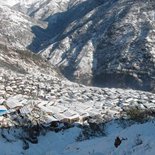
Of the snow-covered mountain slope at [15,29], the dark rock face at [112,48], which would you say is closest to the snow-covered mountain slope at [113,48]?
the dark rock face at [112,48]

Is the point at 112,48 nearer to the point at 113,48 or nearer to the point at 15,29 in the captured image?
the point at 113,48

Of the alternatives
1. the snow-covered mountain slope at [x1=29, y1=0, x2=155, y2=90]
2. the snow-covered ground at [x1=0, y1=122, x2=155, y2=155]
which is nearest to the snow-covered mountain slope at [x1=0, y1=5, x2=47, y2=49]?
the snow-covered mountain slope at [x1=29, y1=0, x2=155, y2=90]

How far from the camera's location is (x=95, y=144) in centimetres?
1766

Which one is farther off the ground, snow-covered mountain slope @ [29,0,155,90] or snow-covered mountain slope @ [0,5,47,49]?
snow-covered mountain slope @ [29,0,155,90]

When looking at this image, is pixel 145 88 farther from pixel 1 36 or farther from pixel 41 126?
pixel 1 36

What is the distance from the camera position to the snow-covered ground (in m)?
15.0

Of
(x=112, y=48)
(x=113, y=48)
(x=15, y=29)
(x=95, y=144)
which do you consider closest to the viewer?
(x=95, y=144)

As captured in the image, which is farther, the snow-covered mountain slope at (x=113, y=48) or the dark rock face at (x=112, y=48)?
the snow-covered mountain slope at (x=113, y=48)

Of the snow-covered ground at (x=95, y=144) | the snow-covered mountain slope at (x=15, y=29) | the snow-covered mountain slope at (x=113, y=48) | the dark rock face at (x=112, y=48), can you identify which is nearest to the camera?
the snow-covered ground at (x=95, y=144)

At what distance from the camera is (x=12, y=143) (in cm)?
2095

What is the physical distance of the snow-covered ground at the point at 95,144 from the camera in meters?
15.0

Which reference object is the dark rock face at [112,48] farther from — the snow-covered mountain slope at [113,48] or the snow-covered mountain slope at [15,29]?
the snow-covered mountain slope at [15,29]

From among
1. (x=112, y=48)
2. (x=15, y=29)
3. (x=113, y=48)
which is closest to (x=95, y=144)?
(x=113, y=48)

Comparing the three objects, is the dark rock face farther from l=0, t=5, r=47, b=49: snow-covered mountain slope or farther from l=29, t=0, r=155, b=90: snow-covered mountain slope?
l=0, t=5, r=47, b=49: snow-covered mountain slope
